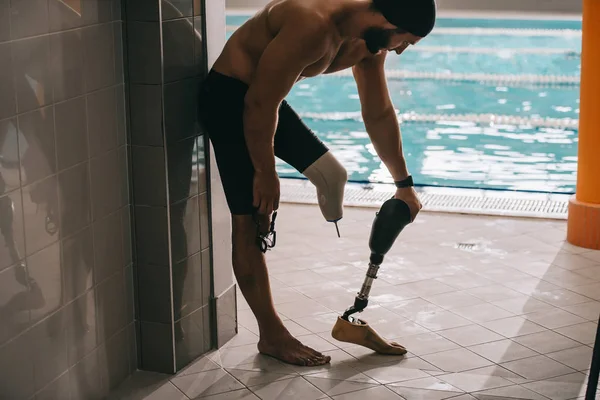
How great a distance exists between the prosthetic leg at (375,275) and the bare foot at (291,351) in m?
0.15

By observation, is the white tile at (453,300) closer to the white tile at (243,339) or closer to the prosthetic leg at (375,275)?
the prosthetic leg at (375,275)

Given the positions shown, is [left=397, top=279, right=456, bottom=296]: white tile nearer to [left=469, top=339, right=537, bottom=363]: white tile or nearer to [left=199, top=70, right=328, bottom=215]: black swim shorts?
[left=469, top=339, right=537, bottom=363]: white tile

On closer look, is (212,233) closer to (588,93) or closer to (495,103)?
(588,93)

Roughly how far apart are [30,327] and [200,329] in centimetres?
99

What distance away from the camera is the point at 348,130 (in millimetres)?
10023

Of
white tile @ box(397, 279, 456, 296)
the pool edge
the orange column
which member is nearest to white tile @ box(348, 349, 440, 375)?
white tile @ box(397, 279, 456, 296)

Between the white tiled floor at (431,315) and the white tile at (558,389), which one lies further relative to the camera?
the white tiled floor at (431,315)

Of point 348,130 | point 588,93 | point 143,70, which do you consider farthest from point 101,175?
point 348,130

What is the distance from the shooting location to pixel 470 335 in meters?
3.96

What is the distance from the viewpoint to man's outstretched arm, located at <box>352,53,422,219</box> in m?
3.71

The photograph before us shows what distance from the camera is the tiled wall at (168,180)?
328 centimetres

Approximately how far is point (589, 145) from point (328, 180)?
2.14m

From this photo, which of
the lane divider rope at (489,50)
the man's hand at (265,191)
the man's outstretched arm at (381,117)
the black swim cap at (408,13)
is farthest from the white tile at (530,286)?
the lane divider rope at (489,50)

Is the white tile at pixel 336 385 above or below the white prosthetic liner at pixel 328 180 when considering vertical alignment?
below
